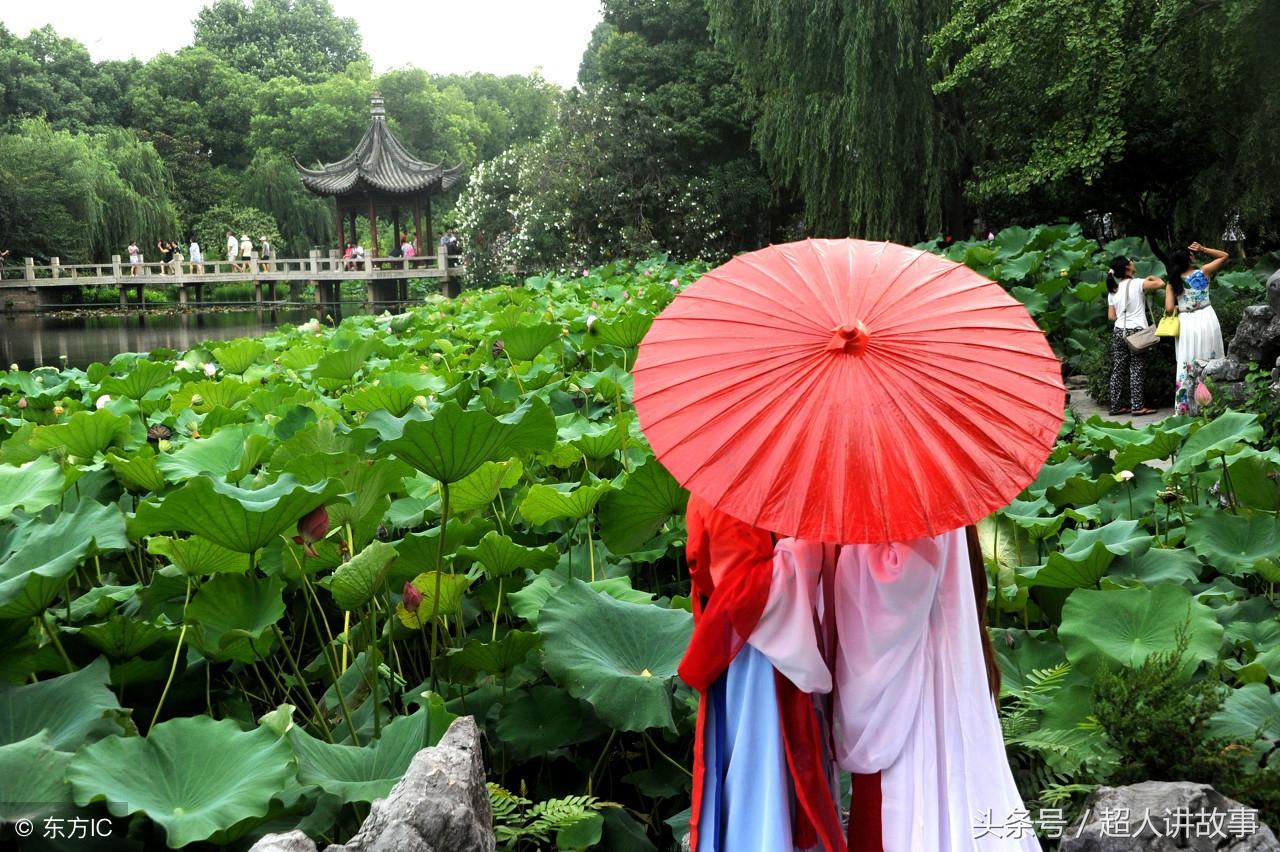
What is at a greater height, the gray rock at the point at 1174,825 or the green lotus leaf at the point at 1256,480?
the green lotus leaf at the point at 1256,480

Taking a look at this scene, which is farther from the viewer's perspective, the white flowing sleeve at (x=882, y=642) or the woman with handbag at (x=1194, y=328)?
the woman with handbag at (x=1194, y=328)

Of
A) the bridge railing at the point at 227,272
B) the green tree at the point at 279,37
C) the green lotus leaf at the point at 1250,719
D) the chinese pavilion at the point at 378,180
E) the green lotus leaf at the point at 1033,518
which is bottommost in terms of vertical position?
the green lotus leaf at the point at 1250,719

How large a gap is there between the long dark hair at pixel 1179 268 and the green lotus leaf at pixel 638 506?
4976 millimetres

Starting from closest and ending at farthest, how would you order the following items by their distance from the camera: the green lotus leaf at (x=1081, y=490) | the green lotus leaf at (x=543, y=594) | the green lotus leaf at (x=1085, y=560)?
the green lotus leaf at (x=543, y=594), the green lotus leaf at (x=1085, y=560), the green lotus leaf at (x=1081, y=490)

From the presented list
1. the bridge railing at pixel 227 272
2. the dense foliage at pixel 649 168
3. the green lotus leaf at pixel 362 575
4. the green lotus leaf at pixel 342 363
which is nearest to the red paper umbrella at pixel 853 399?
the green lotus leaf at pixel 362 575

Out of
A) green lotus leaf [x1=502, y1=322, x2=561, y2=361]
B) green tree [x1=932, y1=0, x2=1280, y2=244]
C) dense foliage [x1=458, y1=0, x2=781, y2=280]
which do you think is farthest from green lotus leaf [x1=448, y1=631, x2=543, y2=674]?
dense foliage [x1=458, y1=0, x2=781, y2=280]

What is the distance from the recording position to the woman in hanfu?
130 centimetres

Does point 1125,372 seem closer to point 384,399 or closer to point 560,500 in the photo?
point 384,399

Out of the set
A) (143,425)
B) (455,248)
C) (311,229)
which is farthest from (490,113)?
(143,425)

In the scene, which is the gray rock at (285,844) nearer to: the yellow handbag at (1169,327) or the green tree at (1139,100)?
the yellow handbag at (1169,327)

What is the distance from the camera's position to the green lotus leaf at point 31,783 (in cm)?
145

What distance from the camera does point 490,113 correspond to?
47250mm

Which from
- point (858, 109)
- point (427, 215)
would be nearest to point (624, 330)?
point (858, 109)

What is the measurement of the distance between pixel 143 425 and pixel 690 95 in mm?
15542
